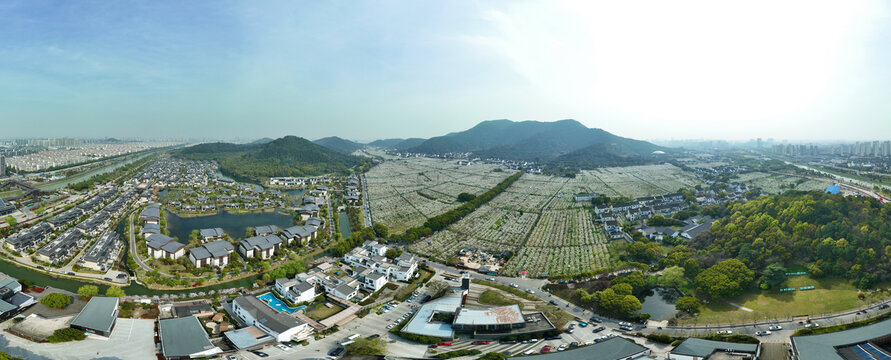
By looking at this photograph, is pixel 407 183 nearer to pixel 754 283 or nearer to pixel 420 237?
pixel 420 237

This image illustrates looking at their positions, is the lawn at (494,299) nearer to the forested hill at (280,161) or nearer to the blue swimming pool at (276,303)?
the blue swimming pool at (276,303)

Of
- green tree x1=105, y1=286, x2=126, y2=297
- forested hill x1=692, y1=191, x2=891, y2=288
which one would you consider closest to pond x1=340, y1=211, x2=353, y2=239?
green tree x1=105, y1=286, x2=126, y2=297

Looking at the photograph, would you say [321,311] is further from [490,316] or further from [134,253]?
[134,253]

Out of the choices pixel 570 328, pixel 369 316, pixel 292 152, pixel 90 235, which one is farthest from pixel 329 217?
pixel 292 152

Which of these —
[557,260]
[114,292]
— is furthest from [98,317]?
[557,260]

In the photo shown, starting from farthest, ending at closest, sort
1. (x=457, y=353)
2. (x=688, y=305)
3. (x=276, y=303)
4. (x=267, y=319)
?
1. (x=276, y=303)
2. (x=688, y=305)
3. (x=267, y=319)
4. (x=457, y=353)

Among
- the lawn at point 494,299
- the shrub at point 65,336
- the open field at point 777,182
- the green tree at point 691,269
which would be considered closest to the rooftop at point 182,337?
the shrub at point 65,336

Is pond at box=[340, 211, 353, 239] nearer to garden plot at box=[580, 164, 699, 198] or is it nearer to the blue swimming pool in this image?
the blue swimming pool

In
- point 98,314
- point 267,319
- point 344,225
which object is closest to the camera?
point 98,314
